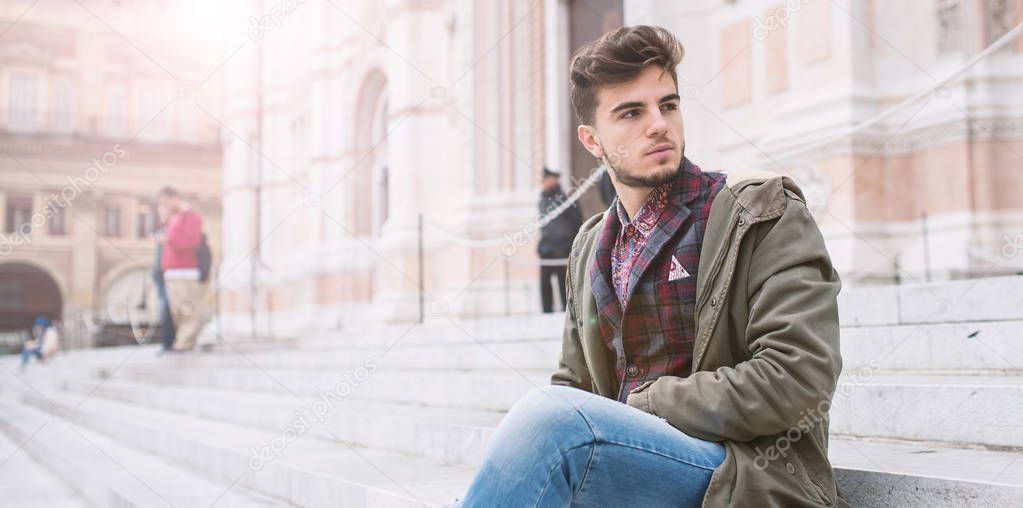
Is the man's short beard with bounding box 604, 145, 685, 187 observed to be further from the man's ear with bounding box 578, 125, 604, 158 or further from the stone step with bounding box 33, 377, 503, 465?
the stone step with bounding box 33, 377, 503, 465

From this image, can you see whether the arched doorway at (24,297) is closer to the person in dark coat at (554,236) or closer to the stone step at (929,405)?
the person in dark coat at (554,236)

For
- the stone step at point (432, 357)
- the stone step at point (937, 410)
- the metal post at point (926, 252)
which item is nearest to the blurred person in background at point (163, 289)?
the stone step at point (432, 357)

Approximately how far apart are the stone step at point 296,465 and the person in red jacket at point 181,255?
392 cm

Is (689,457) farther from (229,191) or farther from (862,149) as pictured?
(229,191)

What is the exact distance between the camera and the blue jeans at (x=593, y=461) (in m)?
1.69

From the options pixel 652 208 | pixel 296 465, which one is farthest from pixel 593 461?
pixel 296 465

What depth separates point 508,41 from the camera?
10.5 meters

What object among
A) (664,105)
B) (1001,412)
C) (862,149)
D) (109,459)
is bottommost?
(109,459)

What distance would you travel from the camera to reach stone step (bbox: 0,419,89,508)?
16.1ft

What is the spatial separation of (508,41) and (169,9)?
96.2 feet

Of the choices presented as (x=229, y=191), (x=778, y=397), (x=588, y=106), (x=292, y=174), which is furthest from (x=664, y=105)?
(x=229, y=191)

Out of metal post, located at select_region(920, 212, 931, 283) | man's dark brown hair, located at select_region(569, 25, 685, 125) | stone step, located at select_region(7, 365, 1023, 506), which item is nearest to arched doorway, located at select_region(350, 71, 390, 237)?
metal post, located at select_region(920, 212, 931, 283)

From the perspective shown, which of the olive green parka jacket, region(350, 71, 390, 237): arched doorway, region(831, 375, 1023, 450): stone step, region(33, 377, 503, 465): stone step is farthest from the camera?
region(350, 71, 390, 237): arched doorway

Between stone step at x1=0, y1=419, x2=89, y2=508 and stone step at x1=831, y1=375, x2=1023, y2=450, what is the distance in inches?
152
